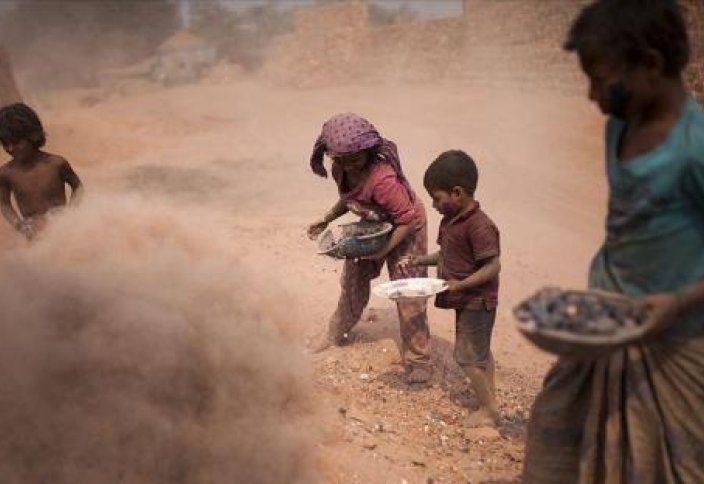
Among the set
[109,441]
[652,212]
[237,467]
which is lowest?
[237,467]

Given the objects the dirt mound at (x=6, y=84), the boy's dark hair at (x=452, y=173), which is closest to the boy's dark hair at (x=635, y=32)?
the boy's dark hair at (x=452, y=173)

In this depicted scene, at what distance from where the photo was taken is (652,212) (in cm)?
187

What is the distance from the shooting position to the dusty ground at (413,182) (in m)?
3.25

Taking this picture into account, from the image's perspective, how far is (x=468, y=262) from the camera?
317cm

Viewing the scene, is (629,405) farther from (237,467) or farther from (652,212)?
(237,467)

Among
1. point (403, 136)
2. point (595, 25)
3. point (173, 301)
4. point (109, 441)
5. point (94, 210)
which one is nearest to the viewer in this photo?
point (595, 25)

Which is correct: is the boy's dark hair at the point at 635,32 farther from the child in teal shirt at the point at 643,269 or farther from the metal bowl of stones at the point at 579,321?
the metal bowl of stones at the point at 579,321

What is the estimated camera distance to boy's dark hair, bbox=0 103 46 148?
398cm

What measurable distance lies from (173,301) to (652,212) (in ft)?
7.59

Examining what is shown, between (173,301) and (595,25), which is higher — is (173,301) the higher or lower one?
the lower one

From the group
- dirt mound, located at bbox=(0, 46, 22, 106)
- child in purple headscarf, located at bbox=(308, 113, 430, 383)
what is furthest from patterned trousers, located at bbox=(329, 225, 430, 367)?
Answer: dirt mound, located at bbox=(0, 46, 22, 106)

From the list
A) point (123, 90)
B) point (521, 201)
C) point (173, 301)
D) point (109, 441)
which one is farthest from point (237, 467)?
point (123, 90)

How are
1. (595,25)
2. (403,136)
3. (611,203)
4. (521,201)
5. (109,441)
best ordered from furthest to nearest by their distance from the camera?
(403,136), (521,201), (109,441), (611,203), (595,25)

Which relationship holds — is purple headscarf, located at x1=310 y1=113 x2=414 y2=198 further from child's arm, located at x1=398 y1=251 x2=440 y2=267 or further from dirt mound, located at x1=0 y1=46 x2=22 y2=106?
dirt mound, located at x1=0 y1=46 x2=22 y2=106
